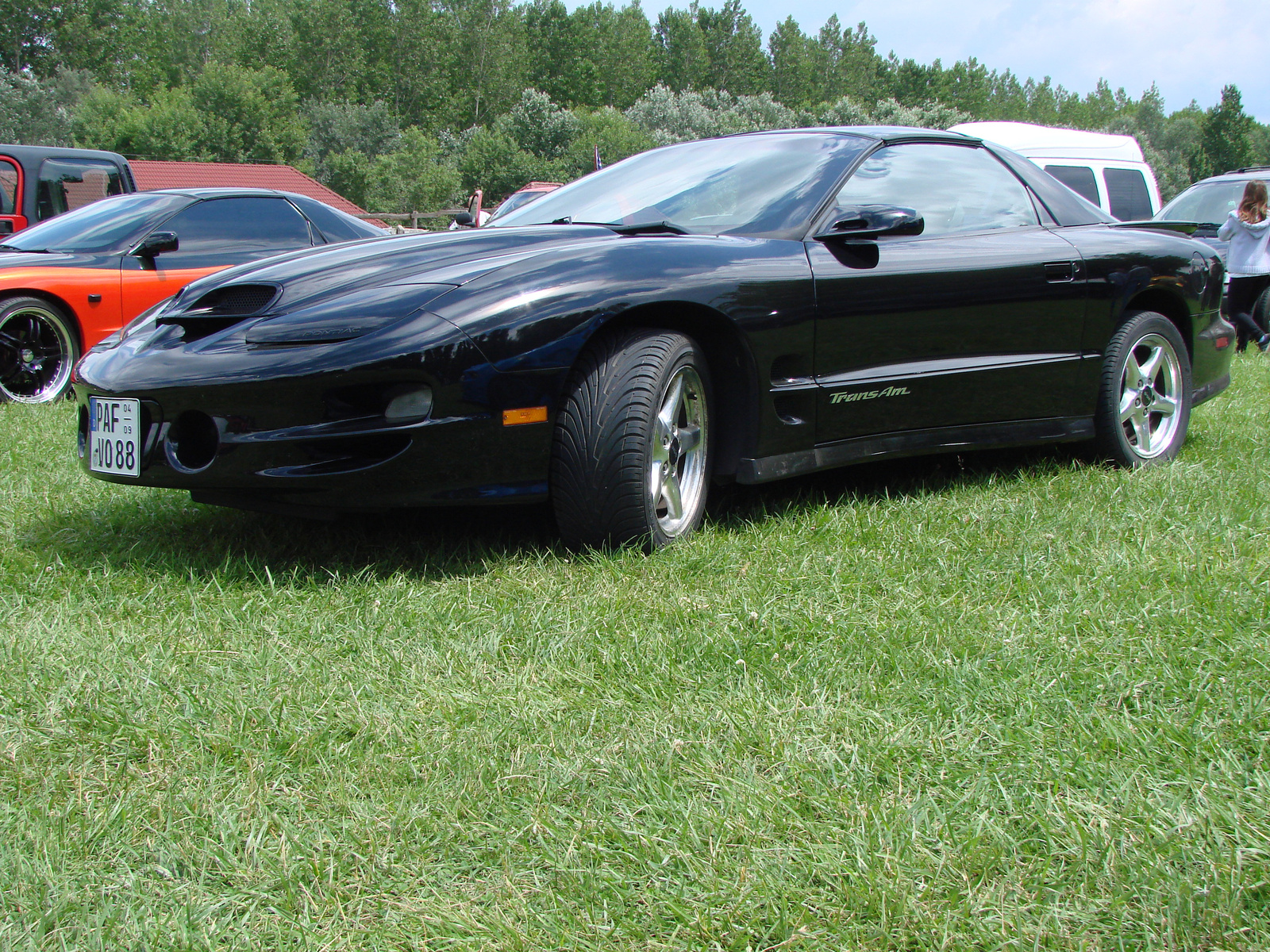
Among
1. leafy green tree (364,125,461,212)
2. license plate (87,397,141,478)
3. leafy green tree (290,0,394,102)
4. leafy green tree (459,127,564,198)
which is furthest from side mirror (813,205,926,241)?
leafy green tree (290,0,394,102)

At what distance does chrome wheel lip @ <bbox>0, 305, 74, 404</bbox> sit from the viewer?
6.09 m

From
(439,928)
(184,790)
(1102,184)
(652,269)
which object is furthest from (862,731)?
(1102,184)

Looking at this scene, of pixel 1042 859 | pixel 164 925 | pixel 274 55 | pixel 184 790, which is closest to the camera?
pixel 164 925

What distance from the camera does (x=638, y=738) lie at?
202cm

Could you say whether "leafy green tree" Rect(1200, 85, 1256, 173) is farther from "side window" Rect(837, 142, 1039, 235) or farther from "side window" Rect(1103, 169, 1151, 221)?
"side window" Rect(837, 142, 1039, 235)

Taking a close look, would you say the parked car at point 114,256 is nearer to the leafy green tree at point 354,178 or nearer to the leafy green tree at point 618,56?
the leafy green tree at point 354,178

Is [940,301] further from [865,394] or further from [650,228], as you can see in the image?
[650,228]

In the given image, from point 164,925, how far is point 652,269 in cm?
209

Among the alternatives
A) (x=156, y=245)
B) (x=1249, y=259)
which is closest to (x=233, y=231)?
(x=156, y=245)

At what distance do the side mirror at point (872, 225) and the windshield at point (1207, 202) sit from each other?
26.8ft

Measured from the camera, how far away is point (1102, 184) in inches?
469

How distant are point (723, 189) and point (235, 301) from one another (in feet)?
5.27

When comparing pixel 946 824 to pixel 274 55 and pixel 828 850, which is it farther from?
pixel 274 55

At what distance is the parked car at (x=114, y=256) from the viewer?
615 cm
